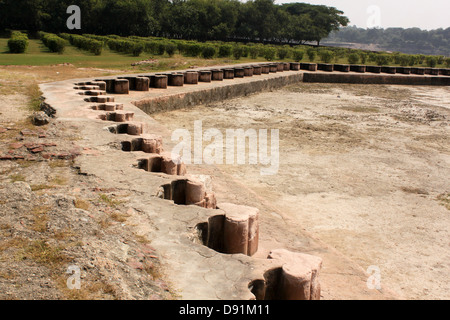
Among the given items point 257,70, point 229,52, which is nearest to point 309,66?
point 257,70

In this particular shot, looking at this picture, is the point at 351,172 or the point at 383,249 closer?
the point at 383,249

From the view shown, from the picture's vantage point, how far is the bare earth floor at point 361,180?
4.22 metres

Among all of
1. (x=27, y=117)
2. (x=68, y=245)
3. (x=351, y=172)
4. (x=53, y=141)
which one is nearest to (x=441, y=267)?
(x=351, y=172)

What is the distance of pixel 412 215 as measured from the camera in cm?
529

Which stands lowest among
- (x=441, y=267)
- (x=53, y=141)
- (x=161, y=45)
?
(x=441, y=267)

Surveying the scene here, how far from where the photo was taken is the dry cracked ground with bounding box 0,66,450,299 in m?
2.43

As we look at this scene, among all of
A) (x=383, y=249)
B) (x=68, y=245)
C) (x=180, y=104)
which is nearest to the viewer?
(x=68, y=245)

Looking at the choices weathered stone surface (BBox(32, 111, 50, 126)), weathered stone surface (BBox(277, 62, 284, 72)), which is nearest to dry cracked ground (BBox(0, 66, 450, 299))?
weathered stone surface (BBox(32, 111, 50, 126))

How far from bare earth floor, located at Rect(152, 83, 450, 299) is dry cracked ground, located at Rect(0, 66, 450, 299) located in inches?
0.8

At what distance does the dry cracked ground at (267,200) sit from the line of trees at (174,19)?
120 ft

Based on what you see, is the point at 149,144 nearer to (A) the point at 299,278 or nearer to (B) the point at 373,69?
(A) the point at 299,278

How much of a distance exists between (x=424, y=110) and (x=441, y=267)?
11.2 meters

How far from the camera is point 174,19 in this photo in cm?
5344
